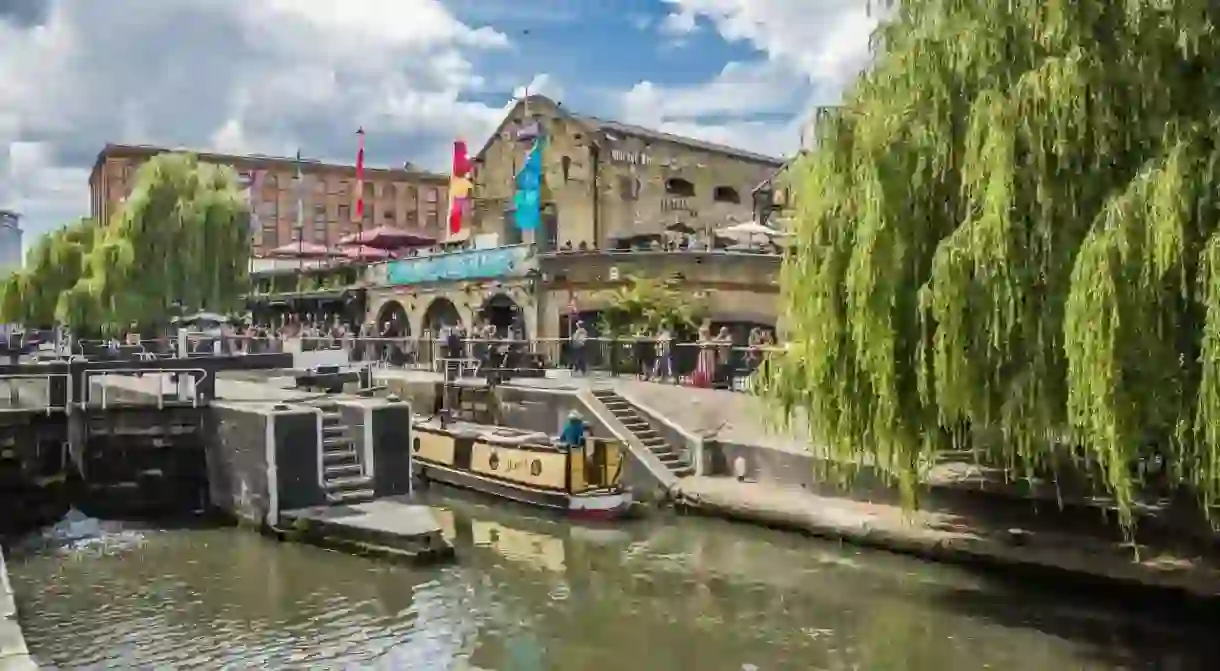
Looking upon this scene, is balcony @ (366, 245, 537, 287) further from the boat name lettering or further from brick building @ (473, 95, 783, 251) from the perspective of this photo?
the boat name lettering

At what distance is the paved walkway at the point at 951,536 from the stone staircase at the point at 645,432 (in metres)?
1.02

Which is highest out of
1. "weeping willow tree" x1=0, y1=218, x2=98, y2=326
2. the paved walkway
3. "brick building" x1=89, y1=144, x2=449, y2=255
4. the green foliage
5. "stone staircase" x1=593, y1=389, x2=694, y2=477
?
"brick building" x1=89, y1=144, x2=449, y2=255

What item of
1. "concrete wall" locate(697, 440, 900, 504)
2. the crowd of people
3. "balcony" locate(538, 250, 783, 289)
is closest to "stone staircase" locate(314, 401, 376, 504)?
"concrete wall" locate(697, 440, 900, 504)

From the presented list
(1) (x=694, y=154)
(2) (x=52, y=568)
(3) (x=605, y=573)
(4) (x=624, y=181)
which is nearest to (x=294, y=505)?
(2) (x=52, y=568)

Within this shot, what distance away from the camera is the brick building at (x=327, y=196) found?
74750 mm

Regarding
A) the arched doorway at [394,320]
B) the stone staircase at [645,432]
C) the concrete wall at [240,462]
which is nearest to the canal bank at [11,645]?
the concrete wall at [240,462]

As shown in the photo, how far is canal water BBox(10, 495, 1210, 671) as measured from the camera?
1135cm

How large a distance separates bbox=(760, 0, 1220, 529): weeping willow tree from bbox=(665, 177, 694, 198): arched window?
23974 mm

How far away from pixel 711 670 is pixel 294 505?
8.23 meters

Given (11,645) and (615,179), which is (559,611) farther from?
(615,179)

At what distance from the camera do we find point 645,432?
2100cm

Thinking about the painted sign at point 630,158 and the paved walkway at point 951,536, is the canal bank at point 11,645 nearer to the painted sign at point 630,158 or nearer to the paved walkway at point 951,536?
the paved walkway at point 951,536

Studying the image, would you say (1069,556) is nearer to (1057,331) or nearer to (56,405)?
(1057,331)

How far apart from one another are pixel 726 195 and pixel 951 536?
25025 mm
